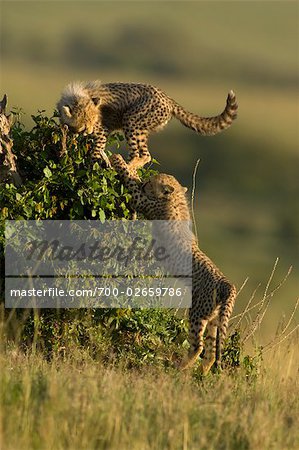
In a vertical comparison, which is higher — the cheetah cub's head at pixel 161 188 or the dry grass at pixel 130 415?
the cheetah cub's head at pixel 161 188

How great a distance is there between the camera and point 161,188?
7312mm

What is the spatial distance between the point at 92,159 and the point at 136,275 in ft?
2.81

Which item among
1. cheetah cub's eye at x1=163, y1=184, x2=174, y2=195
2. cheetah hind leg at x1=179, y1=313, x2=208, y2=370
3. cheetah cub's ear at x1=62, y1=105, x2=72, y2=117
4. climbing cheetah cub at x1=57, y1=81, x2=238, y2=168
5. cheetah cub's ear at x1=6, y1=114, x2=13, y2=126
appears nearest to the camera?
cheetah hind leg at x1=179, y1=313, x2=208, y2=370

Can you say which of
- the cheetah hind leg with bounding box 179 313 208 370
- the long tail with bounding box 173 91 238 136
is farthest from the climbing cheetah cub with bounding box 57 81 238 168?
the cheetah hind leg with bounding box 179 313 208 370

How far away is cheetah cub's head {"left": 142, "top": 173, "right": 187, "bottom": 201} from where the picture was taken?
7.28 metres

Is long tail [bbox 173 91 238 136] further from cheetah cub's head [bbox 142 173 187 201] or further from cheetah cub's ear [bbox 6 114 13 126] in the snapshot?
cheetah cub's ear [bbox 6 114 13 126]

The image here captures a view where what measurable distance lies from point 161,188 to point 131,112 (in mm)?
681

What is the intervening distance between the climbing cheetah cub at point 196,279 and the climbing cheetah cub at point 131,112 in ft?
0.76

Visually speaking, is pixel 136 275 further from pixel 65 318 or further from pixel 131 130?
pixel 131 130

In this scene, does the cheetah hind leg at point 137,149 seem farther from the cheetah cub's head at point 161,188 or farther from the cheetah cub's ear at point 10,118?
the cheetah cub's ear at point 10,118

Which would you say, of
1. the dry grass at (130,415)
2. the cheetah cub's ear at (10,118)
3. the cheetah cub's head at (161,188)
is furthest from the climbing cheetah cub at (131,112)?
the dry grass at (130,415)

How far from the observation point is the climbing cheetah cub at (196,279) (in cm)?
674

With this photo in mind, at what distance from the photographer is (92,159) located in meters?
7.04

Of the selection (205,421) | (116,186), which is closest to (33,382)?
(205,421)
